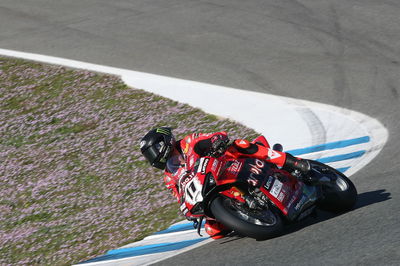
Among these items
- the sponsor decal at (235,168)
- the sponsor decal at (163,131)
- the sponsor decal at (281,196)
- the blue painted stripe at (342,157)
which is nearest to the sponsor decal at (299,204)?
the sponsor decal at (281,196)

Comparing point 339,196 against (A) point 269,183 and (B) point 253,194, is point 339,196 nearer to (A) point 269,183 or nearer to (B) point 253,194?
(A) point 269,183

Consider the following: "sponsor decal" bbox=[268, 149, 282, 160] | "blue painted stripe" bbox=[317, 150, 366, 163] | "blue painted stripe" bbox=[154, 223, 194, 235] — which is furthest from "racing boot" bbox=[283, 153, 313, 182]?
"blue painted stripe" bbox=[317, 150, 366, 163]

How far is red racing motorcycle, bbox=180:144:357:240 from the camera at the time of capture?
658cm

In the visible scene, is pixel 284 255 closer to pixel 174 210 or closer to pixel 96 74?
pixel 174 210

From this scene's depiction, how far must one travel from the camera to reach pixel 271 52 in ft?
44.3

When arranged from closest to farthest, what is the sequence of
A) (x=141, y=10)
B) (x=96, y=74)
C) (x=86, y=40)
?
(x=96, y=74) < (x=86, y=40) < (x=141, y=10)

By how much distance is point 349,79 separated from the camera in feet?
39.1

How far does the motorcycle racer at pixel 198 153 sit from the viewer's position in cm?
678

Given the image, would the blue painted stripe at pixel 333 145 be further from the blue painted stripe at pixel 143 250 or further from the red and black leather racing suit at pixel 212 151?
the blue painted stripe at pixel 143 250

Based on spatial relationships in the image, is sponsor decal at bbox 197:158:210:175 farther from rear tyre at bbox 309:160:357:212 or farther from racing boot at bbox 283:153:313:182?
rear tyre at bbox 309:160:357:212

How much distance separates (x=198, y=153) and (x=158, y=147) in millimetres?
553

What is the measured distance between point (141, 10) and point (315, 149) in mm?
8887

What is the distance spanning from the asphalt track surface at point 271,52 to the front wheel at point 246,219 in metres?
0.18

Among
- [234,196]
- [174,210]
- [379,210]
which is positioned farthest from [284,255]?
[174,210]
